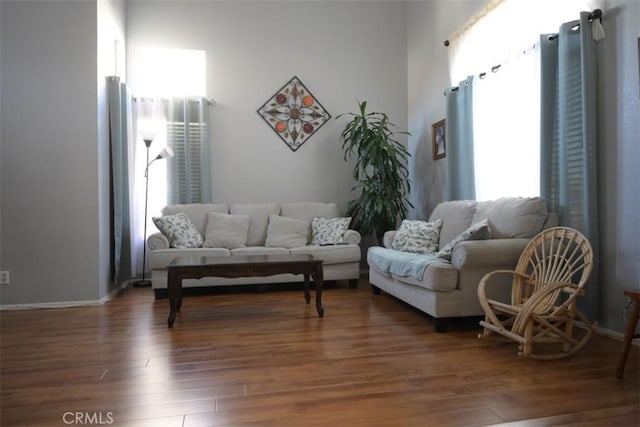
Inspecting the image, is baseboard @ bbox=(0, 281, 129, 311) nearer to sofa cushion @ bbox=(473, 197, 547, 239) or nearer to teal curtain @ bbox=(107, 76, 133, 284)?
teal curtain @ bbox=(107, 76, 133, 284)

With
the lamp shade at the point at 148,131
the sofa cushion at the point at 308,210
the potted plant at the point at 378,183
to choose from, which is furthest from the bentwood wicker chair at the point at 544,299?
Result: the lamp shade at the point at 148,131

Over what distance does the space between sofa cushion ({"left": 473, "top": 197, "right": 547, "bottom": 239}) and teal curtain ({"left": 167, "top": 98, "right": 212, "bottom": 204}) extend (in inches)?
131

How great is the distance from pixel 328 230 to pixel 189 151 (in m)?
1.96

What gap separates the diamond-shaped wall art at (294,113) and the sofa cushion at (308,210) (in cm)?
83

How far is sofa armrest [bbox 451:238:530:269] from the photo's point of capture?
2682mm

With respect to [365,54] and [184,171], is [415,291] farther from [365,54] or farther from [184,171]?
[365,54]

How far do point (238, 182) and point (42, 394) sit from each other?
3565 millimetres

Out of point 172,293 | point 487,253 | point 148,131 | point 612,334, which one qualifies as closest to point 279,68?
point 148,131

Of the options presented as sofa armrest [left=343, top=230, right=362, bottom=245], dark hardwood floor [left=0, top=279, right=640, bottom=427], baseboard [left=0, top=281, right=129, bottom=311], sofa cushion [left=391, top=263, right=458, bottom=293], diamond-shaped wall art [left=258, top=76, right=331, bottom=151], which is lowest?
dark hardwood floor [left=0, top=279, right=640, bottom=427]

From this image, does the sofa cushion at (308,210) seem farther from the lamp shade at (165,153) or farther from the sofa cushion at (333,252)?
the lamp shade at (165,153)

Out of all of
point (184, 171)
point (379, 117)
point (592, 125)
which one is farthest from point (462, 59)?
point (184, 171)

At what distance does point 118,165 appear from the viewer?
413 cm

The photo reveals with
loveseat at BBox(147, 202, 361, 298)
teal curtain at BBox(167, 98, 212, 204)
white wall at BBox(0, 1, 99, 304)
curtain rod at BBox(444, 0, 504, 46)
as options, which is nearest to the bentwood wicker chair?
loveseat at BBox(147, 202, 361, 298)

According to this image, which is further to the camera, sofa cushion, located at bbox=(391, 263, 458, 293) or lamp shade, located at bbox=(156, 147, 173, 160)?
lamp shade, located at bbox=(156, 147, 173, 160)
